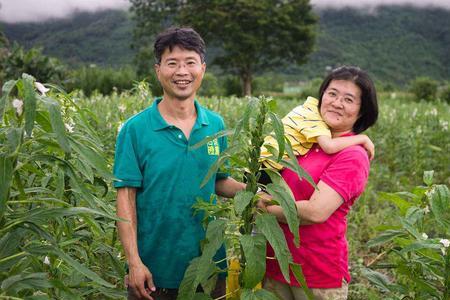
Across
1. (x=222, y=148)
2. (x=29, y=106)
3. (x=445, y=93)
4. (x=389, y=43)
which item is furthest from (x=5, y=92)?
(x=389, y=43)

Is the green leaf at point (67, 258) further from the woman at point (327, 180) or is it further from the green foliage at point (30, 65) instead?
the green foliage at point (30, 65)

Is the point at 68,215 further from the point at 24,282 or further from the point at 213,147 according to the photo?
the point at 213,147

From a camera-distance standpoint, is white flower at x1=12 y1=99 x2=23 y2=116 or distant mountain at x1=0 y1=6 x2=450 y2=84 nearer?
white flower at x1=12 y1=99 x2=23 y2=116

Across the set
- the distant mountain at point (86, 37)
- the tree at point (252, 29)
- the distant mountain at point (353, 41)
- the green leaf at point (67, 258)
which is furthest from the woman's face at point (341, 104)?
the distant mountain at point (353, 41)

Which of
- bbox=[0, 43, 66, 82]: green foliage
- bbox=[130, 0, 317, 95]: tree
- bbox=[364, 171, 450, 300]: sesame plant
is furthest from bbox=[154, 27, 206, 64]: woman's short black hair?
bbox=[130, 0, 317, 95]: tree

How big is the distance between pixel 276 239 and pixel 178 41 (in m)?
0.91

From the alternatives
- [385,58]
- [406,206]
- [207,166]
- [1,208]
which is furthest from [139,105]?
[385,58]

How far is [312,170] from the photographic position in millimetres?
2230

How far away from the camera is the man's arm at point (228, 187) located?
2.36 m

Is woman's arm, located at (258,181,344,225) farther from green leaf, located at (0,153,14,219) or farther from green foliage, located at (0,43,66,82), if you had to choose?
green foliage, located at (0,43,66,82)

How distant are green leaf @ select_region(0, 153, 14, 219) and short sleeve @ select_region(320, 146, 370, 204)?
1.21m

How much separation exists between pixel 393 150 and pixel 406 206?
22.0 ft

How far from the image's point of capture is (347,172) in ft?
7.06

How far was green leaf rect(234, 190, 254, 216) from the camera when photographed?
168cm
